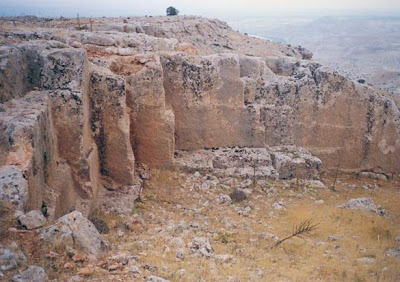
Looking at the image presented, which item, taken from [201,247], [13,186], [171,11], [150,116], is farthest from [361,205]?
[171,11]

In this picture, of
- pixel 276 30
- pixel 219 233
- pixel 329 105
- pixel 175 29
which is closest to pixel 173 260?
pixel 219 233

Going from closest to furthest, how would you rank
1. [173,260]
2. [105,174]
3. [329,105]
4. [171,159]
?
1. [173,260]
2. [105,174]
3. [171,159]
4. [329,105]

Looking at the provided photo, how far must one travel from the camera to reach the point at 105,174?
11.8 metres

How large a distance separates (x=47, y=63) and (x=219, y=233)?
19.2 ft

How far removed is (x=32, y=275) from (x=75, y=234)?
1.52 metres

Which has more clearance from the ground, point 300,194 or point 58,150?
point 58,150

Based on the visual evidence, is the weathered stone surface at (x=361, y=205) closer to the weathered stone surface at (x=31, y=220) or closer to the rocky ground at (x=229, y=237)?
the rocky ground at (x=229, y=237)

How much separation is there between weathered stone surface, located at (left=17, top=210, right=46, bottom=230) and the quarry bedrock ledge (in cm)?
26

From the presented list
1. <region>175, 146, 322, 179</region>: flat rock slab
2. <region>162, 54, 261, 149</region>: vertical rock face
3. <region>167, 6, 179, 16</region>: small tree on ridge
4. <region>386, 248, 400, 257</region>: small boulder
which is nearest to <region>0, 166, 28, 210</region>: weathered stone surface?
<region>175, 146, 322, 179</region>: flat rock slab

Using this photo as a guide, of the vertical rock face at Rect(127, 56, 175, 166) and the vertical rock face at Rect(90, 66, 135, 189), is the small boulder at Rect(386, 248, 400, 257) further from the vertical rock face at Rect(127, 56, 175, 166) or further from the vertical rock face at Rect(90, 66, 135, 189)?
the vertical rock face at Rect(90, 66, 135, 189)

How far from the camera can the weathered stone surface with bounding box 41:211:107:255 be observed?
6.78m

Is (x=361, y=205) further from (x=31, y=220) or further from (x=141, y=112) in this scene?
(x=31, y=220)

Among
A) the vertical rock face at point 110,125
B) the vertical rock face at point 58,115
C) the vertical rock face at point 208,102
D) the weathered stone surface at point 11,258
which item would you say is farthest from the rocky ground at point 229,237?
the vertical rock face at point 208,102

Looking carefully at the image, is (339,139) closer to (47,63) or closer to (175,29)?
(47,63)
